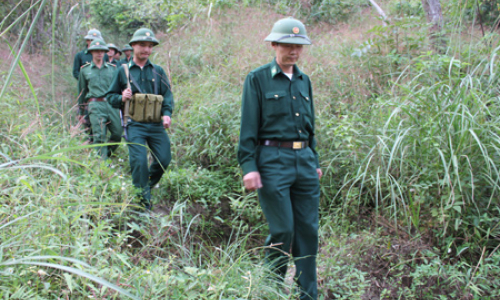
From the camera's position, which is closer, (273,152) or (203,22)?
(273,152)

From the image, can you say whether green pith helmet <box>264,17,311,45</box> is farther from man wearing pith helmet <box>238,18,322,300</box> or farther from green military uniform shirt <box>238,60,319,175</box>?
green military uniform shirt <box>238,60,319,175</box>

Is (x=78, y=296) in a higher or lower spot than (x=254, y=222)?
higher

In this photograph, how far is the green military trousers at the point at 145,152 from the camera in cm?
466

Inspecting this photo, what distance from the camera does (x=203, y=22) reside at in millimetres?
9891

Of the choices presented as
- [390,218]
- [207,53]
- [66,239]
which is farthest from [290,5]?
[66,239]

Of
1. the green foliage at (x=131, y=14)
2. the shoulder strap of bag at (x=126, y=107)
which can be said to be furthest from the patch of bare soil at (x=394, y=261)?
the green foliage at (x=131, y=14)

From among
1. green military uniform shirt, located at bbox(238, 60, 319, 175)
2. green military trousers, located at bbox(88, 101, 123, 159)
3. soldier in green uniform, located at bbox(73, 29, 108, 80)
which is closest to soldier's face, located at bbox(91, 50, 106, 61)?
green military trousers, located at bbox(88, 101, 123, 159)

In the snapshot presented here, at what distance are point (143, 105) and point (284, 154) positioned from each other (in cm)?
215

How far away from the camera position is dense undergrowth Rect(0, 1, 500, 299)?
243 centimetres

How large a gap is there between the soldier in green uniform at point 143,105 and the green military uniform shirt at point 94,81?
2.21 metres

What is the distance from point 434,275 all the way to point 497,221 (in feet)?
2.48

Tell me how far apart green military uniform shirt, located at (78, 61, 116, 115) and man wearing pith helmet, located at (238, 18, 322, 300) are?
4.40 meters

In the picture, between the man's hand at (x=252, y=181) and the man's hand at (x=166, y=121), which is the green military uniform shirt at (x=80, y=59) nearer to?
the man's hand at (x=166, y=121)

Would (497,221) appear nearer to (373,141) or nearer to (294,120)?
(373,141)
